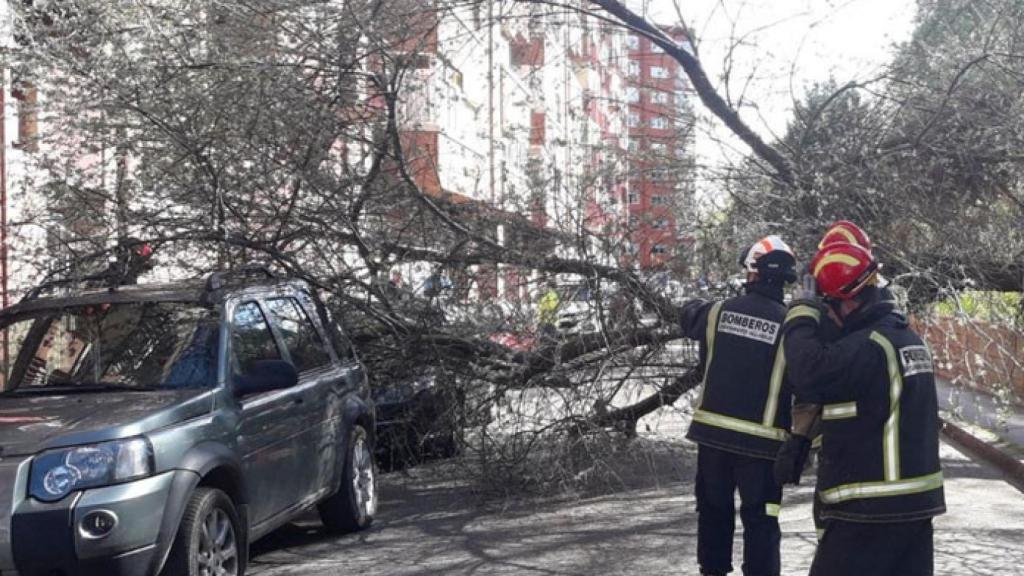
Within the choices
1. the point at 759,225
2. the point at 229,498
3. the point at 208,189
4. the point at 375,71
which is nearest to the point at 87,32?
the point at 208,189

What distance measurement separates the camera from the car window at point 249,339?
6707mm

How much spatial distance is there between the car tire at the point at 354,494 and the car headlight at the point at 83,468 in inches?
107

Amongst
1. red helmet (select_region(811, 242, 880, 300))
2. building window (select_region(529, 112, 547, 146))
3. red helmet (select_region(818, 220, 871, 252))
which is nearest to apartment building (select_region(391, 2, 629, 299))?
building window (select_region(529, 112, 547, 146))

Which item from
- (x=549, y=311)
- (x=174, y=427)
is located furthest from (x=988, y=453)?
(x=174, y=427)

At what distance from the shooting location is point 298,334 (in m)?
7.77

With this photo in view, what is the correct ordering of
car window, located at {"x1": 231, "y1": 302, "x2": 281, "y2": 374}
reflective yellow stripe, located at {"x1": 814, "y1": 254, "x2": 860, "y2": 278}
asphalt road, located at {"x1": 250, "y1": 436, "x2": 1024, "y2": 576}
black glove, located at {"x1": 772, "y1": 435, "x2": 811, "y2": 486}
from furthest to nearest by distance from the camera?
asphalt road, located at {"x1": 250, "y1": 436, "x2": 1024, "y2": 576} < car window, located at {"x1": 231, "y1": 302, "x2": 281, "y2": 374} < black glove, located at {"x1": 772, "y1": 435, "x2": 811, "y2": 486} < reflective yellow stripe, located at {"x1": 814, "y1": 254, "x2": 860, "y2": 278}

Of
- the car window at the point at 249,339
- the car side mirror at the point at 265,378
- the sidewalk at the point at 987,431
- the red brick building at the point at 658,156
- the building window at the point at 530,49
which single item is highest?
the building window at the point at 530,49

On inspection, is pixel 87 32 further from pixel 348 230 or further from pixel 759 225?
pixel 759 225

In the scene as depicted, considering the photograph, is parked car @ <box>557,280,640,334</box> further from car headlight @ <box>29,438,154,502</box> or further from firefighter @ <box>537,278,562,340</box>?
car headlight @ <box>29,438,154,502</box>

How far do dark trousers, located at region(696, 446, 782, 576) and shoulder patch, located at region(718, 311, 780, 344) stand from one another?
0.55m

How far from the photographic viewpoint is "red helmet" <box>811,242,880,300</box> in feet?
13.2

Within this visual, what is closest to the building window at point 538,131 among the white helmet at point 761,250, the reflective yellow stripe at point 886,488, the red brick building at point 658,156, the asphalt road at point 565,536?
the red brick building at point 658,156

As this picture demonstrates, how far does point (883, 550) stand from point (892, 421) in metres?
0.41

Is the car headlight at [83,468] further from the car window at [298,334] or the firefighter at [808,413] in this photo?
the firefighter at [808,413]
